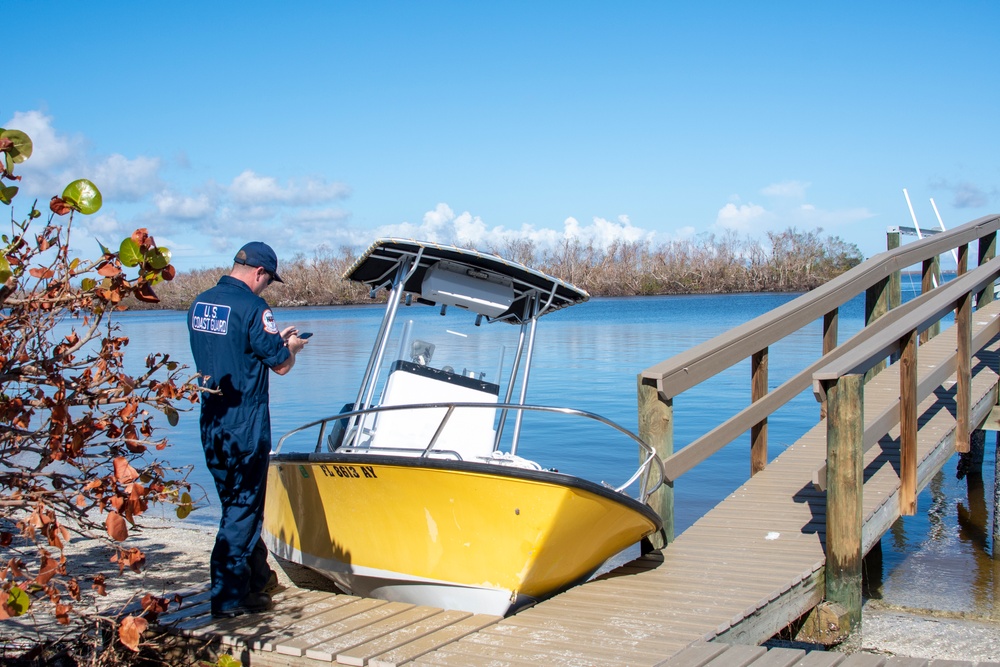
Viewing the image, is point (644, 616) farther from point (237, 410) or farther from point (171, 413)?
point (171, 413)

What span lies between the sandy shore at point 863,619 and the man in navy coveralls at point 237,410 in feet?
1.72

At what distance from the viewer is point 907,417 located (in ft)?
20.6

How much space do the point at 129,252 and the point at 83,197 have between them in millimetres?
234

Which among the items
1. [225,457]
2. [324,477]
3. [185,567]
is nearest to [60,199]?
[225,457]

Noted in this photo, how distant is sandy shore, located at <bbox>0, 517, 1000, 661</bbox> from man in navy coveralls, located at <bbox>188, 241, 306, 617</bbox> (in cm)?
53

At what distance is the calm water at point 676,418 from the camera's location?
28.9ft

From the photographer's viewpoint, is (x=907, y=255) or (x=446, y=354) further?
(x=907, y=255)

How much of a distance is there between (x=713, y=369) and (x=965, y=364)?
261 cm

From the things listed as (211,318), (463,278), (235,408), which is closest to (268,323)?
(211,318)

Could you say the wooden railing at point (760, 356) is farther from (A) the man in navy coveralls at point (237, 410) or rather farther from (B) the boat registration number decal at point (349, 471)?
(A) the man in navy coveralls at point (237, 410)

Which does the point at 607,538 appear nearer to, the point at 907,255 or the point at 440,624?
the point at 440,624

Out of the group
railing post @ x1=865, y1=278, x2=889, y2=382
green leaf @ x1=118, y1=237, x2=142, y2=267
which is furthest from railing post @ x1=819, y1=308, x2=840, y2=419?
green leaf @ x1=118, y1=237, x2=142, y2=267

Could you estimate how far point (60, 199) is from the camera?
3215 millimetres

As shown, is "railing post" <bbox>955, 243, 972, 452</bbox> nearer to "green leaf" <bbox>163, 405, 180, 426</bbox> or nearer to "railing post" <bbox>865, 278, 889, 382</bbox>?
"railing post" <bbox>865, 278, 889, 382</bbox>
